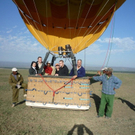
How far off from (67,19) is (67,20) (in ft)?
0.16

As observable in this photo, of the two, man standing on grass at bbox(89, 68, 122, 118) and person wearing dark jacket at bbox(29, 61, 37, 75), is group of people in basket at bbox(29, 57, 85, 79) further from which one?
man standing on grass at bbox(89, 68, 122, 118)

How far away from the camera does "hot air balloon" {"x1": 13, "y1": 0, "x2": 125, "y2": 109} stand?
406 centimetres

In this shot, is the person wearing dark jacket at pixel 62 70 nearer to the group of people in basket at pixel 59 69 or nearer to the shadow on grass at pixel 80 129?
the group of people in basket at pixel 59 69

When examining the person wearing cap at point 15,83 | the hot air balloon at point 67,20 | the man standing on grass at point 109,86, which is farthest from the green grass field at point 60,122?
the hot air balloon at point 67,20

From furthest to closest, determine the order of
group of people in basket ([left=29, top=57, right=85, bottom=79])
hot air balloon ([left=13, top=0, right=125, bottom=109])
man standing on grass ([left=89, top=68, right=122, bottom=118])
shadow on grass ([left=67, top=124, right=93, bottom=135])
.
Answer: hot air balloon ([left=13, top=0, right=125, bottom=109]) → group of people in basket ([left=29, top=57, right=85, bottom=79]) → man standing on grass ([left=89, top=68, right=122, bottom=118]) → shadow on grass ([left=67, top=124, right=93, bottom=135])

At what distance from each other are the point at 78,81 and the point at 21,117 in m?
1.91

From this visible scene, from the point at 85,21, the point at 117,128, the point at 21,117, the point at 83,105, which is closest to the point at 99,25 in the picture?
the point at 85,21

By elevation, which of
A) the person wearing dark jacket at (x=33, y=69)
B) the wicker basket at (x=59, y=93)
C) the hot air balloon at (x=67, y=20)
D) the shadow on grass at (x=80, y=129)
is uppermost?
the hot air balloon at (x=67, y=20)

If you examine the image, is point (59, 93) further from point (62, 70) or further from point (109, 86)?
point (109, 86)

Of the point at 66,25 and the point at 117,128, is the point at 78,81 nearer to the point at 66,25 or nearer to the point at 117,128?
the point at 117,128

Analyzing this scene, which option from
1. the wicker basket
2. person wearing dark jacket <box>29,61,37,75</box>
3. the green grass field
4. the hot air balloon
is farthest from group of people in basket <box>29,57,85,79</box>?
the green grass field

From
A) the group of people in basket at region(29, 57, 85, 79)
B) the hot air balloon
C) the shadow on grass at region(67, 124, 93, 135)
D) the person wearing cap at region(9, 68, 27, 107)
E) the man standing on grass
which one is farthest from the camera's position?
the hot air balloon

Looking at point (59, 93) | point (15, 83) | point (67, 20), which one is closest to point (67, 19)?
A: point (67, 20)

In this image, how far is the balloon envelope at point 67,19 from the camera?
13.4 ft
